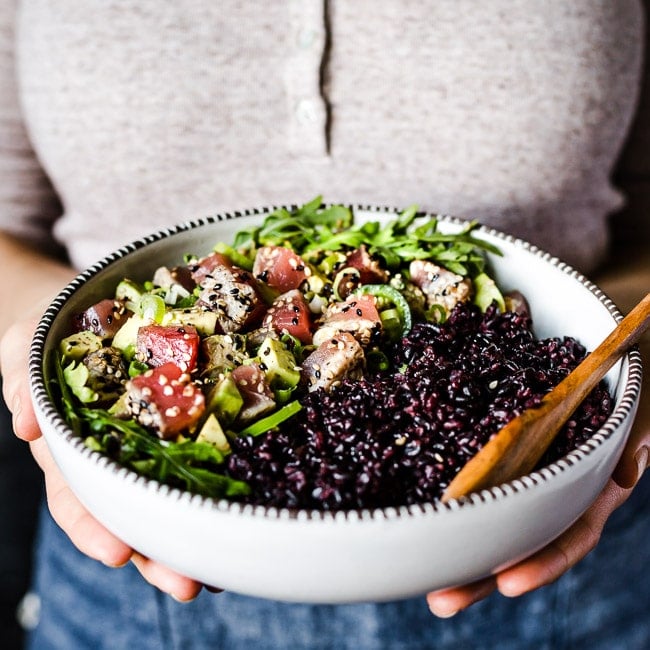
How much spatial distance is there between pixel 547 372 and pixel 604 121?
0.74 m

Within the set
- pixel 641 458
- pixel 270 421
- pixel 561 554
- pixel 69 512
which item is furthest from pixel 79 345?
pixel 641 458

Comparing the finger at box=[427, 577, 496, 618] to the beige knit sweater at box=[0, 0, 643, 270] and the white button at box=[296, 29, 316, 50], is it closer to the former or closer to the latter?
the beige knit sweater at box=[0, 0, 643, 270]

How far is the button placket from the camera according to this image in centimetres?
150

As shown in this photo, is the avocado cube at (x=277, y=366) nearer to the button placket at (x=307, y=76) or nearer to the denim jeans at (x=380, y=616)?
the button placket at (x=307, y=76)

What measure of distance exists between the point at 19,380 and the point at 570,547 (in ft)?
3.11

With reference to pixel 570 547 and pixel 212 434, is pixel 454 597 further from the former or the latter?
pixel 212 434

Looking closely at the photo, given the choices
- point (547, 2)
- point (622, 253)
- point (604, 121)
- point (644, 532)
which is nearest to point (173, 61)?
point (547, 2)

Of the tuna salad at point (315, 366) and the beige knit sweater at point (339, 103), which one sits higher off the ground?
the beige knit sweater at point (339, 103)

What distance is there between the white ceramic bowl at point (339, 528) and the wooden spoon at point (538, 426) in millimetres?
35

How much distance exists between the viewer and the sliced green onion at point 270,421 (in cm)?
103

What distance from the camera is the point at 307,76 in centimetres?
152

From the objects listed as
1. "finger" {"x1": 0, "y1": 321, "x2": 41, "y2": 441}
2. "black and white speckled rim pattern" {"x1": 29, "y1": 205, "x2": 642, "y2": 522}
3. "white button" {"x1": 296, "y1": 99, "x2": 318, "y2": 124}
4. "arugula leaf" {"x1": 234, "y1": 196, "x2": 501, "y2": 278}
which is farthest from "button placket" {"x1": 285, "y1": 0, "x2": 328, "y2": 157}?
"finger" {"x1": 0, "y1": 321, "x2": 41, "y2": 441}

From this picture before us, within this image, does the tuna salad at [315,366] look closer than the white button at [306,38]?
Yes

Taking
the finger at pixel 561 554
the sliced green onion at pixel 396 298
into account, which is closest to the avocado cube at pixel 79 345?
the sliced green onion at pixel 396 298
